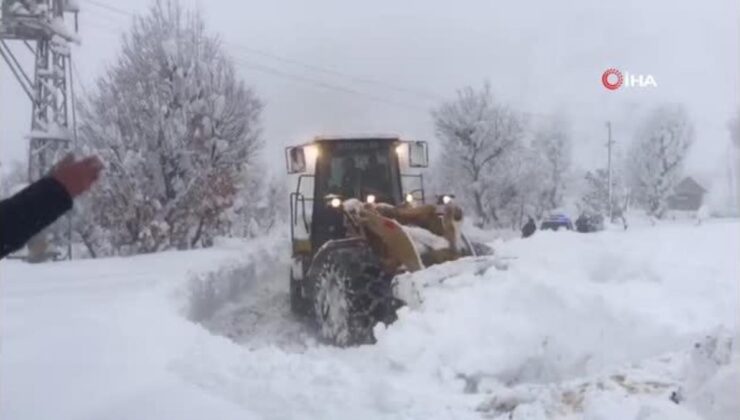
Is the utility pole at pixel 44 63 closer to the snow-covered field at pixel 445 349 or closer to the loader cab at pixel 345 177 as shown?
the snow-covered field at pixel 445 349

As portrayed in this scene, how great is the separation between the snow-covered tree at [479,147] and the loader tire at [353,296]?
106 centimetres

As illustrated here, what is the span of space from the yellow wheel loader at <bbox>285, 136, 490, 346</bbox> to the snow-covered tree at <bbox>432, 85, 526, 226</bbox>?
497 mm

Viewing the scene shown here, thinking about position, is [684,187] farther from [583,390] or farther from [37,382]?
[37,382]

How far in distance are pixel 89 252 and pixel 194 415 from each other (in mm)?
2514

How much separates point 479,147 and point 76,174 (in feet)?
21.5

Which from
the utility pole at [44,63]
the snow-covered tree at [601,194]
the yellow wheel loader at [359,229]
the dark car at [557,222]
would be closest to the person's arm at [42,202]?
the utility pole at [44,63]

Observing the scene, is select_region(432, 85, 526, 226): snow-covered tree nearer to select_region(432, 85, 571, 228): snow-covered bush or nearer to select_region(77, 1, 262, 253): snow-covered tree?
select_region(432, 85, 571, 228): snow-covered bush

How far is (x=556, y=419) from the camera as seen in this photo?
8.69 ft

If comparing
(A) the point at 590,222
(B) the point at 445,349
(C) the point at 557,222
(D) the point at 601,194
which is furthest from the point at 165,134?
(C) the point at 557,222

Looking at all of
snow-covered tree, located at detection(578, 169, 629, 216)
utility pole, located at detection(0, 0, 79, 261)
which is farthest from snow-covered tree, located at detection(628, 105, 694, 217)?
utility pole, located at detection(0, 0, 79, 261)

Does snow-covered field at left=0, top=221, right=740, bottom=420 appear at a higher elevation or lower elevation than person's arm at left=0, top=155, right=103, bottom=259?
lower

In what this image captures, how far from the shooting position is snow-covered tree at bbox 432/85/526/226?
5231mm

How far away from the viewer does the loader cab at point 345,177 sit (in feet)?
20.1

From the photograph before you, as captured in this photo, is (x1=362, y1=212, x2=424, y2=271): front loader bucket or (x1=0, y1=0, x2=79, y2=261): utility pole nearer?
(x1=0, y1=0, x2=79, y2=261): utility pole
